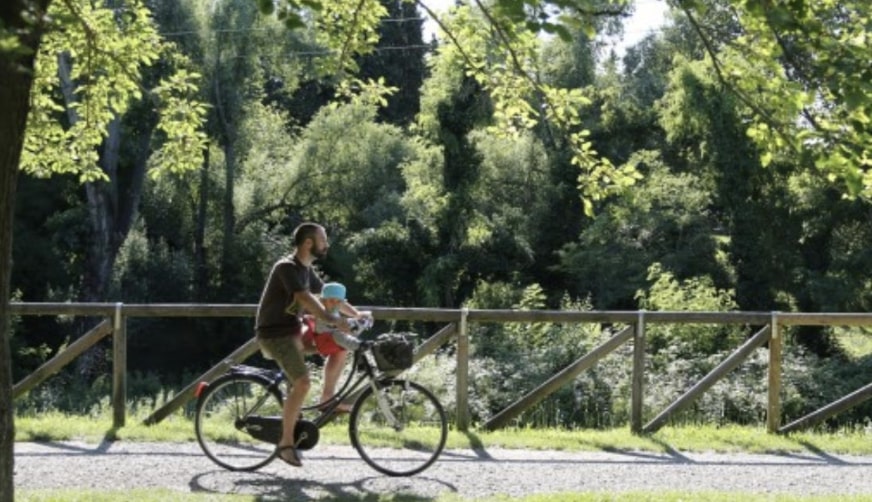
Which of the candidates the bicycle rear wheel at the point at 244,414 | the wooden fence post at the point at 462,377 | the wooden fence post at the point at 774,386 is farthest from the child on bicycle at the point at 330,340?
the wooden fence post at the point at 774,386

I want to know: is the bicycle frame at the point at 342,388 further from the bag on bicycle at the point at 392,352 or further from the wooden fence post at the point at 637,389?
the wooden fence post at the point at 637,389

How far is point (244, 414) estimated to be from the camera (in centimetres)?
879

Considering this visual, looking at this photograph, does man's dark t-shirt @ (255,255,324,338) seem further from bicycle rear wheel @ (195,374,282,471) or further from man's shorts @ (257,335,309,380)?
bicycle rear wheel @ (195,374,282,471)

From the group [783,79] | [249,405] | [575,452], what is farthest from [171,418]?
[783,79]

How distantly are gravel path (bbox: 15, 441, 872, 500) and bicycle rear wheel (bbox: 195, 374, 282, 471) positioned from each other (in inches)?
5.2

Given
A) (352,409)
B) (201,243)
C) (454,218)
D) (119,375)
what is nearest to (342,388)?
(352,409)

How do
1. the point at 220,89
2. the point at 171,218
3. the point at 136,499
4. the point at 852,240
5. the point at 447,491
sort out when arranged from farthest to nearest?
the point at 171,218, the point at 220,89, the point at 852,240, the point at 447,491, the point at 136,499

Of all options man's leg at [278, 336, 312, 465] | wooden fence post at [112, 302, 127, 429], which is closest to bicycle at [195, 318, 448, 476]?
man's leg at [278, 336, 312, 465]

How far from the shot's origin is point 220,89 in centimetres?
3769

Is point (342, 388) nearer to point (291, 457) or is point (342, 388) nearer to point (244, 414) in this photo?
point (291, 457)

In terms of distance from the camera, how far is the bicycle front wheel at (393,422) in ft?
28.1

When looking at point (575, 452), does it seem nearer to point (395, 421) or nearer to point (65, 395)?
point (395, 421)

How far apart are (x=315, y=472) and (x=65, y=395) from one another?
21.6 meters

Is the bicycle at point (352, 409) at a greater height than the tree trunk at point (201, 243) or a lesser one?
lesser
